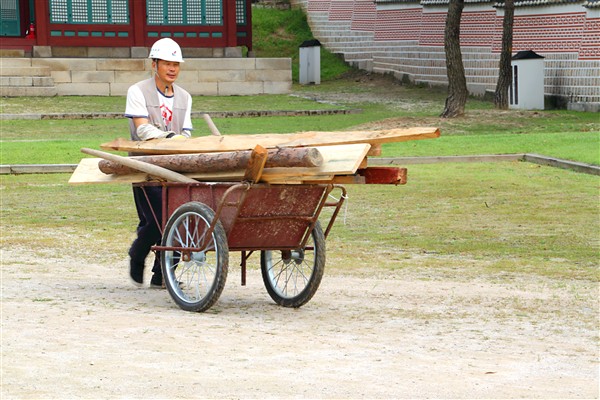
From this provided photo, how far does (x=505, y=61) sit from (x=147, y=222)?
2153 centimetres

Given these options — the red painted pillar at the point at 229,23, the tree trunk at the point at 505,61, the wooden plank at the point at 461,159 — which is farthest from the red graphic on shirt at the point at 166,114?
the red painted pillar at the point at 229,23

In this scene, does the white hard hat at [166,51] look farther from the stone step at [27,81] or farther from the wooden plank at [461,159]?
the stone step at [27,81]

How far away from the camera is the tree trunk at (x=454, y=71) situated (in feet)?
86.2

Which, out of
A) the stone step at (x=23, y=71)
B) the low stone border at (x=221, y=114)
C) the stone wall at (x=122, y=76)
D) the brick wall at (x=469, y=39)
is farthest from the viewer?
the stone wall at (x=122, y=76)

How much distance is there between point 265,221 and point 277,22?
38735 mm

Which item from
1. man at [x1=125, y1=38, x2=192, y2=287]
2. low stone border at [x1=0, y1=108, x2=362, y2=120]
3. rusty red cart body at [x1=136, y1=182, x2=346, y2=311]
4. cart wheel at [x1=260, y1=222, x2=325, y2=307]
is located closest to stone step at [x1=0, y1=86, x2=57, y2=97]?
low stone border at [x1=0, y1=108, x2=362, y2=120]

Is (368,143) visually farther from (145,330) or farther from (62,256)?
(62,256)

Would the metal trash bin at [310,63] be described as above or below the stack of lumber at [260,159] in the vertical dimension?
below

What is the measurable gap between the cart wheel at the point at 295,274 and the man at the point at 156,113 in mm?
853

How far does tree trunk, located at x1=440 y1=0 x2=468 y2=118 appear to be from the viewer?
86.2 feet

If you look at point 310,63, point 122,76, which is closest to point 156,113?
point 122,76

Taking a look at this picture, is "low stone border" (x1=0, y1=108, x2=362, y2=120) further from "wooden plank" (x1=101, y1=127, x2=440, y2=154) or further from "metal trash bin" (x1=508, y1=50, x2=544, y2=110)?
"wooden plank" (x1=101, y1=127, x2=440, y2=154)

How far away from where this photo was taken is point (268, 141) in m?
8.06

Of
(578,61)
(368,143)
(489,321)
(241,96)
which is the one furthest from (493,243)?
(241,96)
